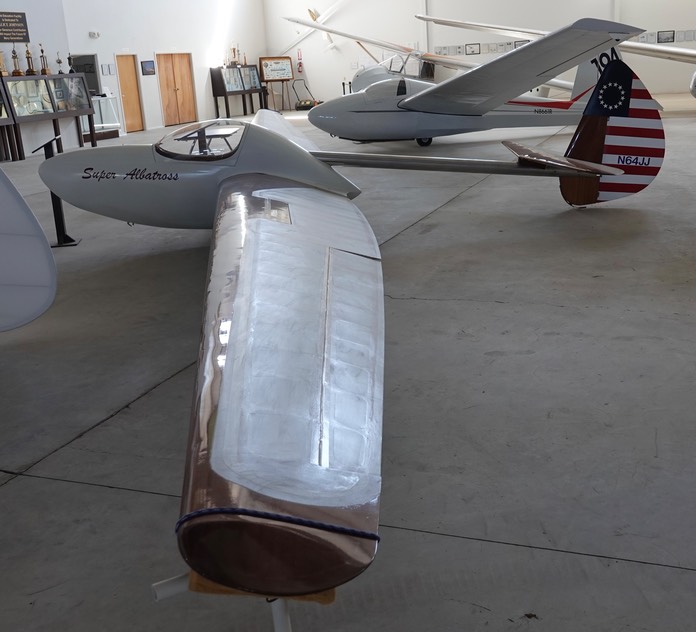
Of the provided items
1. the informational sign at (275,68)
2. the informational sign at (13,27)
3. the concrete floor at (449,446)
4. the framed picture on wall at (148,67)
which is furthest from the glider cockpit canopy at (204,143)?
the informational sign at (275,68)

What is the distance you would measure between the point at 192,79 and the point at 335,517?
23670mm

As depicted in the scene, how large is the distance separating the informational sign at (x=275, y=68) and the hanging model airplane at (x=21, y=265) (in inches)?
940

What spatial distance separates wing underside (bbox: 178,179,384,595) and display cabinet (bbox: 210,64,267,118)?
21.6 meters

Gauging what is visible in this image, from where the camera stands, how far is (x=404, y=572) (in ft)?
7.97

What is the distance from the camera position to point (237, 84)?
80.4 feet

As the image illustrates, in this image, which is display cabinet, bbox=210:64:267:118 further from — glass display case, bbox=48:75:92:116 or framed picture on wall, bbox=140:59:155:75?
glass display case, bbox=48:75:92:116

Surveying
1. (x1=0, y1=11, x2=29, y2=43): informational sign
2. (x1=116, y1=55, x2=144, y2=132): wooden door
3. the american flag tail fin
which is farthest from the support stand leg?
(x1=116, y1=55, x2=144, y2=132): wooden door

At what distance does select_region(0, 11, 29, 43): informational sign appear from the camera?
588 inches

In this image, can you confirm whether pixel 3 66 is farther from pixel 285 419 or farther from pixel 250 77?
pixel 285 419

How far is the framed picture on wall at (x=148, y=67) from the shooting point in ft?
69.1

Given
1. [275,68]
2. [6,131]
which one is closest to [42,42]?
[6,131]

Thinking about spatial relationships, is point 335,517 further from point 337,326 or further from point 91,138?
point 91,138

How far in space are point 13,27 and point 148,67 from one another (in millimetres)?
6315

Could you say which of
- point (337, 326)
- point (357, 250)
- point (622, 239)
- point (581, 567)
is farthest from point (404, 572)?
point (622, 239)
